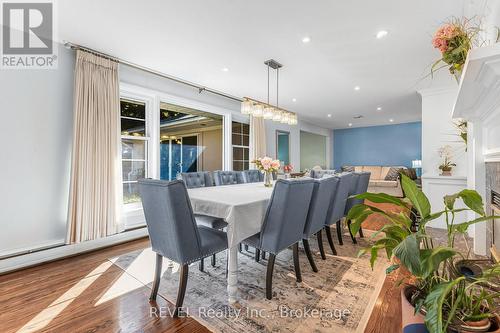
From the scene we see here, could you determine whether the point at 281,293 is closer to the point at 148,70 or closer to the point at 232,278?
the point at 232,278

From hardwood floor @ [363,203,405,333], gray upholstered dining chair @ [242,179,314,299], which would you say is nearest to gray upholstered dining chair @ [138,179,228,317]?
gray upholstered dining chair @ [242,179,314,299]

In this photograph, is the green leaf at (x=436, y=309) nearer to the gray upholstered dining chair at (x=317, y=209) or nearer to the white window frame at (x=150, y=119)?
the gray upholstered dining chair at (x=317, y=209)

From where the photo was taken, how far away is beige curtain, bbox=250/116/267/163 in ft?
18.8

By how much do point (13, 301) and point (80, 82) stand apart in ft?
7.79

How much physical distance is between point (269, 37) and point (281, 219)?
2.05 meters

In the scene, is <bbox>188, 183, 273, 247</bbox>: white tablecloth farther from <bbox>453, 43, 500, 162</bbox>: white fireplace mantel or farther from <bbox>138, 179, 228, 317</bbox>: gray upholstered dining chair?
<bbox>453, 43, 500, 162</bbox>: white fireplace mantel

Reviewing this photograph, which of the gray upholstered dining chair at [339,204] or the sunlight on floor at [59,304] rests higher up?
the gray upholstered dining chair at [339,204]

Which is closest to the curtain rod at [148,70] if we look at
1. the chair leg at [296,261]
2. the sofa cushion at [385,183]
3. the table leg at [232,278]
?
the table leg at [232,278]

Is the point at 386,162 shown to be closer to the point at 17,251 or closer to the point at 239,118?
the point at 239,118

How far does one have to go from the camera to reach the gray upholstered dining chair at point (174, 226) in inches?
64.0

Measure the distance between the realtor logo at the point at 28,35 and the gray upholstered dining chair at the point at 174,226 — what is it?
210cm

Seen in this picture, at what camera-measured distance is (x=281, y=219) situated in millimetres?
1885

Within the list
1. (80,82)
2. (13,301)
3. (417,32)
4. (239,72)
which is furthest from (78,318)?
(417,32)

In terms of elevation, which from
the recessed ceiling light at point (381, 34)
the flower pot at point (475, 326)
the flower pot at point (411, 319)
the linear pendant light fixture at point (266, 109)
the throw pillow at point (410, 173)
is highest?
the recessed ceiling light at point (381, 34)
